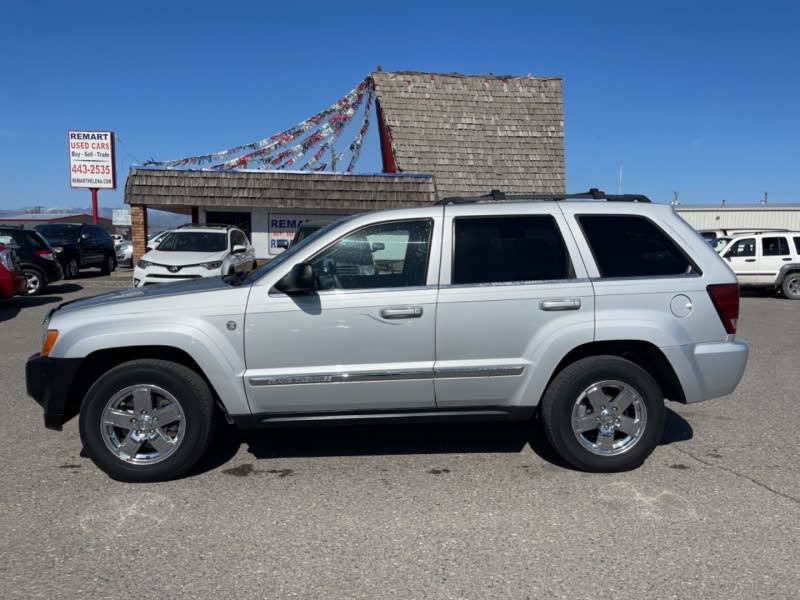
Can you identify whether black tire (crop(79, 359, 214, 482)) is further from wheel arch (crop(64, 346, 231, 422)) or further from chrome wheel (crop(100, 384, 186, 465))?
wheel arch (crop(64, 346, 231, 422))

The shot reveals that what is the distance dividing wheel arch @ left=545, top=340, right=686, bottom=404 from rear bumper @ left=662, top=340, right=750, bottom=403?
0.17 feet

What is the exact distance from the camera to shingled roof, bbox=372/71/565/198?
772 inches

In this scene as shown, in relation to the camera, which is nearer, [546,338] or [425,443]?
[546,338]

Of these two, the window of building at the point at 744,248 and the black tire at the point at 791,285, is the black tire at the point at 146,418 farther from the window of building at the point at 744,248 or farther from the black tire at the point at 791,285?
the black tire at the point at 791,285

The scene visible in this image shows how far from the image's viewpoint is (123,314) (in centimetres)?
420

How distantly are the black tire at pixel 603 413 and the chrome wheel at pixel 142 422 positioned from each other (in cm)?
247

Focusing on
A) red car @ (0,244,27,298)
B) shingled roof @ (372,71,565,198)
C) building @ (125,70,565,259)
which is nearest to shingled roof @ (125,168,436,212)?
building @ (125,70,565,259)

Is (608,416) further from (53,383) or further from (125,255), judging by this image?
(125,255)

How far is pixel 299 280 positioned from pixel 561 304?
1.72 metres

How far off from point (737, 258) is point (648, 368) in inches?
563

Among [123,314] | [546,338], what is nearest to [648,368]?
[546,338]

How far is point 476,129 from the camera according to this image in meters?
20.3

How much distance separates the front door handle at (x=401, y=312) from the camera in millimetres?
4211

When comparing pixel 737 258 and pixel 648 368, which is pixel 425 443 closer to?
pixel 648 368
